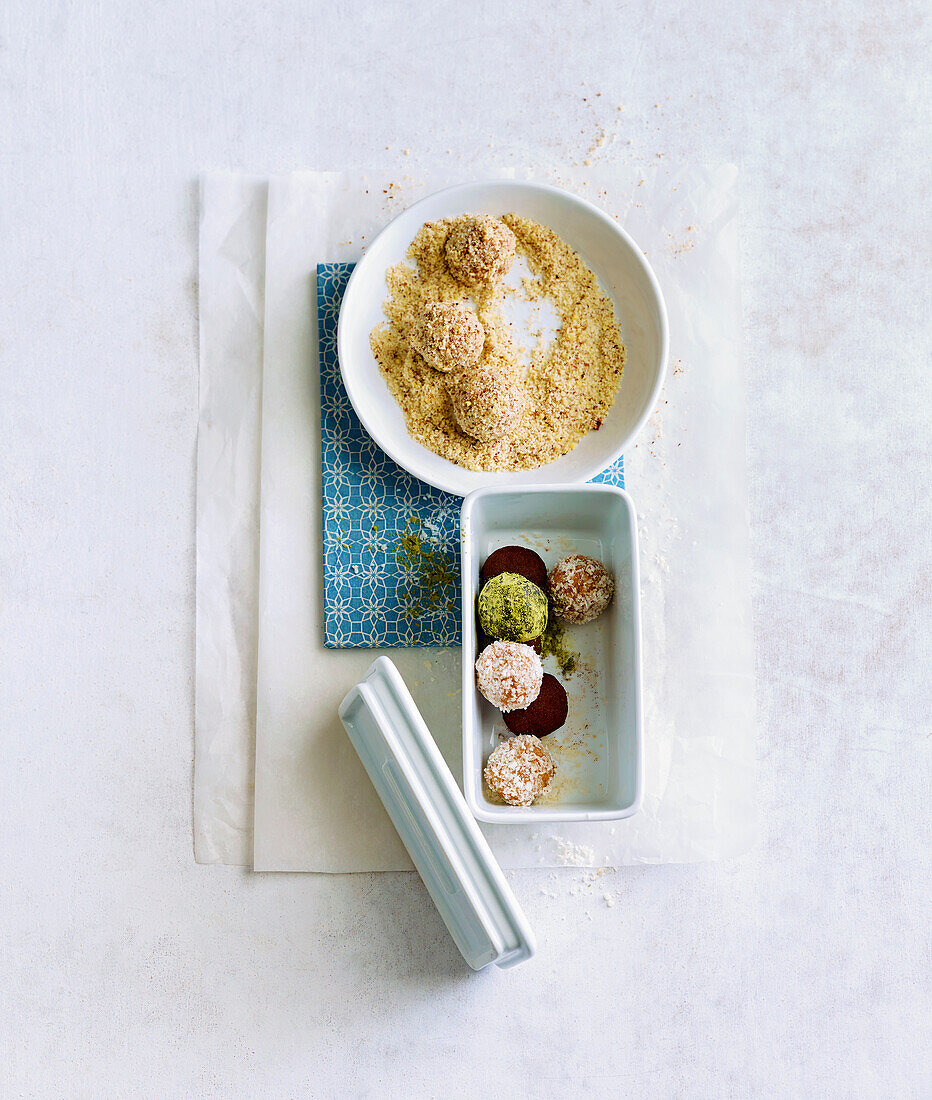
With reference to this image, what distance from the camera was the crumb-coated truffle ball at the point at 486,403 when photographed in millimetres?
1101

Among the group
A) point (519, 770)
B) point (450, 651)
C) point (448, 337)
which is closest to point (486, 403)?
point (448, 337)

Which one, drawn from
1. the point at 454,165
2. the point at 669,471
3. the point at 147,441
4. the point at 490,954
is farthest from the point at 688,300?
the point at 490,954

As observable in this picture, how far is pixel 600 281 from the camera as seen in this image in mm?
1179

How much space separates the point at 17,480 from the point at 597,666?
2.92 ft

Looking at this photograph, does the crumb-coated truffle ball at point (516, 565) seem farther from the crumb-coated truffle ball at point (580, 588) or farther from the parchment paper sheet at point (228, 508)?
the parchment paper sheet at point (228, 508)

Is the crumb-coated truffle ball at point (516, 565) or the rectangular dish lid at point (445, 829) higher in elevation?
the crumb-coated truffle ball at point (516, 565)

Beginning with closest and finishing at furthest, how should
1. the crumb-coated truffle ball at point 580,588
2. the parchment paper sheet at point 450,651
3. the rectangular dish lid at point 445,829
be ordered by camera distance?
the rectangular dish lid at point 445,829 < the crumb-coated truffle ball at point 580,588 < the parchment paper sheet at point 450,651

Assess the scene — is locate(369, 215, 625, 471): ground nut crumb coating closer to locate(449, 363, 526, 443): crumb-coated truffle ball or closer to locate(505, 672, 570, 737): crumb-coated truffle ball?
locate(449, 363, 526, 443): crumb-coated truffle ball

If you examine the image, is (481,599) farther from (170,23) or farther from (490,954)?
(170,23)

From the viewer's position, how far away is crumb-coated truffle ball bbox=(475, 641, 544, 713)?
104 cm

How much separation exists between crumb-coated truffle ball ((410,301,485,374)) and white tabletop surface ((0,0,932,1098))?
11.5 inches

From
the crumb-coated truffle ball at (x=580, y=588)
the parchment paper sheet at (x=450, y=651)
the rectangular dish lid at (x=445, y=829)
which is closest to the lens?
the rectangular dish lid at (x=445, y=829)

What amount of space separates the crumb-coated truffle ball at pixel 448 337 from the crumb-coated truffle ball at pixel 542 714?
0.43m

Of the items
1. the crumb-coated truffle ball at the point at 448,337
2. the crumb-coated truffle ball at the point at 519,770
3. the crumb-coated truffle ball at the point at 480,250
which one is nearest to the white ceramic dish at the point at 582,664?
the crumb-coated truffle ball at the point at 519,770
